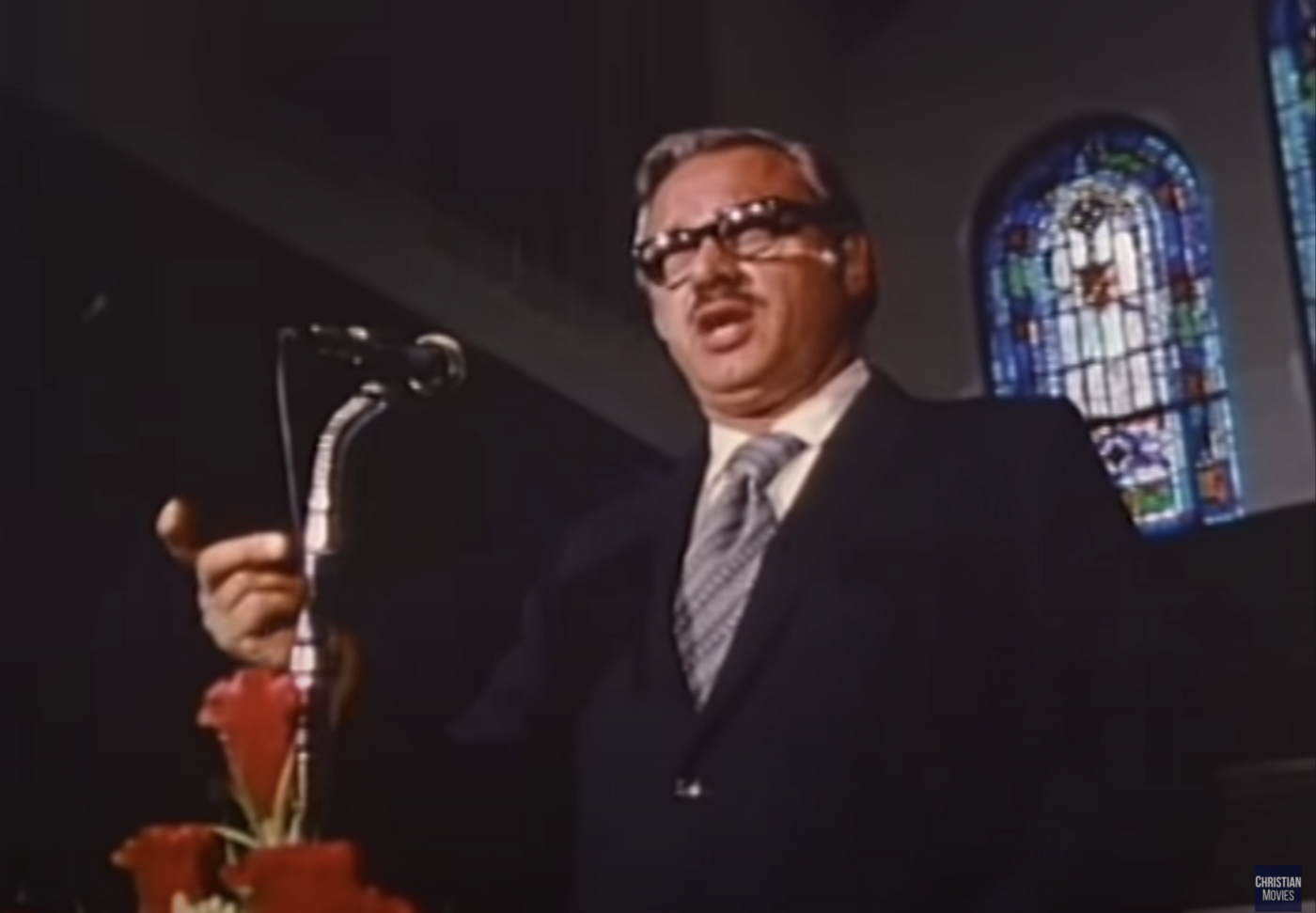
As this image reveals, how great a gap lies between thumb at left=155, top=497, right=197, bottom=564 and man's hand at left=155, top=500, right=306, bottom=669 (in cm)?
3

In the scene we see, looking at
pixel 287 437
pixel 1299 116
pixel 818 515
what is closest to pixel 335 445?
pixel 287 437

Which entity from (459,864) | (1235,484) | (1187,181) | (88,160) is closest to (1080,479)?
(1235,484)

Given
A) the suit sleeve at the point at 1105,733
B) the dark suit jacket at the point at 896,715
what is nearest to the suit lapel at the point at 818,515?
the dark suit jacket at the point at 896,715

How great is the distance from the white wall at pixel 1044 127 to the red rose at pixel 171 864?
0.63m

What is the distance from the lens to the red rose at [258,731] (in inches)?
63.6

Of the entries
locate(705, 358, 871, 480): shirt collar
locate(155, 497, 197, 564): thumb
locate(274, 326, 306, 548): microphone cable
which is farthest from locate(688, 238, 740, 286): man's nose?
locate(155, 497, 197, 564): thumb

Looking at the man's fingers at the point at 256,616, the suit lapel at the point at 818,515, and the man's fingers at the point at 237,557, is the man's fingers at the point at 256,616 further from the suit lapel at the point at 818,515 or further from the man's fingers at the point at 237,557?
the suit lapel at the point at 818,515

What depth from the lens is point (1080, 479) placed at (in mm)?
1588

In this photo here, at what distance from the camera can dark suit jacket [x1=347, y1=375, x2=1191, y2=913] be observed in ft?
4.95

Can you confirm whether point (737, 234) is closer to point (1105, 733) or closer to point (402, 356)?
point (402, 356)

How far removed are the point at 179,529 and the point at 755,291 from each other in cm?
51

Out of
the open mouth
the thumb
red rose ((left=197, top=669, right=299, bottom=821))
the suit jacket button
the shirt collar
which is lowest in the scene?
the suit jacket button

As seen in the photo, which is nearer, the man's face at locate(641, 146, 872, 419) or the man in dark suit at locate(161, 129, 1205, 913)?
the man in dark suit at locate(161, 129, 1205, 913)

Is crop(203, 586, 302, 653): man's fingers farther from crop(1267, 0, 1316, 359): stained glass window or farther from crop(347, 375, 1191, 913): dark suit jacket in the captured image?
crop(1267, 0, 1316, 359): stained glass window
